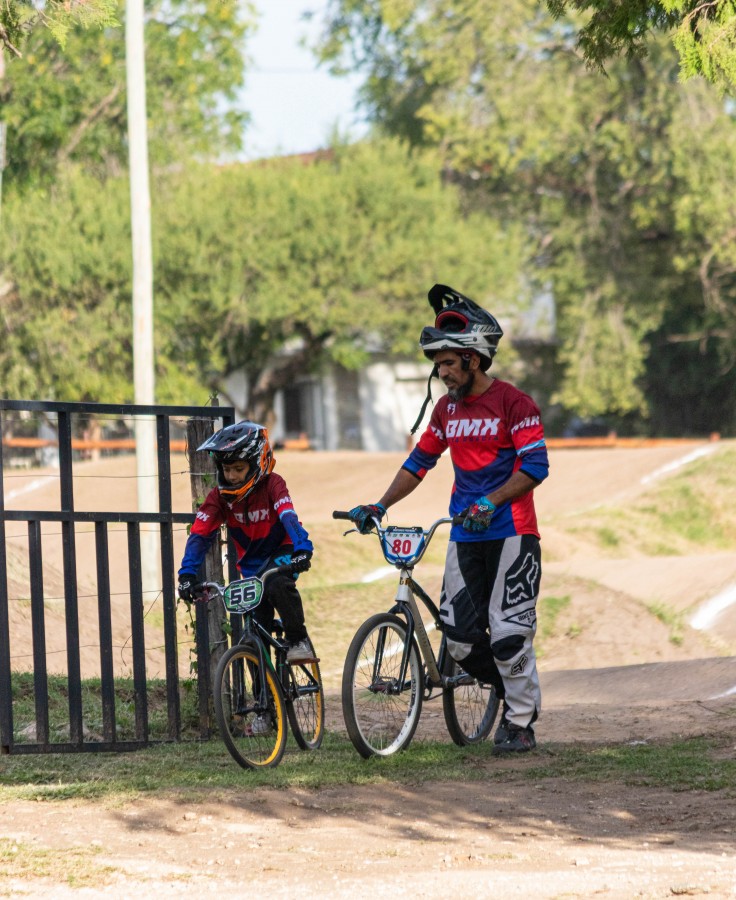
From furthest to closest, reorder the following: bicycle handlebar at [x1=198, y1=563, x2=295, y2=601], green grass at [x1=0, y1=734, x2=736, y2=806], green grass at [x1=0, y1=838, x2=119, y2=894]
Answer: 1. bicycle handlebar at [x1=198, y1=563, x2=295, y2=601]
2. green grass at [x1=0, y1=734, x2=736, y2=806]
3. green grass at [x1=0, y1=838, x2=119, y2=894]

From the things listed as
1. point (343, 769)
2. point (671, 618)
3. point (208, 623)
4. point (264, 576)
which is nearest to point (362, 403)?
point (671, 618)

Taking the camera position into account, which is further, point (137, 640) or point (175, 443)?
point (175, 443)

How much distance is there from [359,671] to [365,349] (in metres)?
31.4

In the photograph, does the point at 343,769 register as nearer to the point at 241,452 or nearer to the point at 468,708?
the point at 468,708

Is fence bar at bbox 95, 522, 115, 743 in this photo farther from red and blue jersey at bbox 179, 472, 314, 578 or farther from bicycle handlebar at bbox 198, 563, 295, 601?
bicycle handlebar at bbox 198, 563, 295, 601

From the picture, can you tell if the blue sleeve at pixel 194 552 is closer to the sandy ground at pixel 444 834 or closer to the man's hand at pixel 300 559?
the man's hand at pixel 300 559

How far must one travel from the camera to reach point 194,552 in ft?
23.4

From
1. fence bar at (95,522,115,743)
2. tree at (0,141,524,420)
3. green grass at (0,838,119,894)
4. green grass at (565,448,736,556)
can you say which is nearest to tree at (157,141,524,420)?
tree at (0,141,524,420)

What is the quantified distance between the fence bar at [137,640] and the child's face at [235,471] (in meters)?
0.92

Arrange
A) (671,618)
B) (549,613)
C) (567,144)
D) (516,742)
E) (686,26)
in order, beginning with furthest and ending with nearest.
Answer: (567,144) → (549,613) → (671,618) → (516,742) → (686,26)

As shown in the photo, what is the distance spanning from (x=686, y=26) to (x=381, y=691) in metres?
3.30

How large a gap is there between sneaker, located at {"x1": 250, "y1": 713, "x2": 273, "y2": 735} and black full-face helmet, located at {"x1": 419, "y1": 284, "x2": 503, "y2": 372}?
1.87m

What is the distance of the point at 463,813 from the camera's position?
586 centimetres

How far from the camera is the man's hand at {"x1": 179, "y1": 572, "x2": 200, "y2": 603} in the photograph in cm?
699
